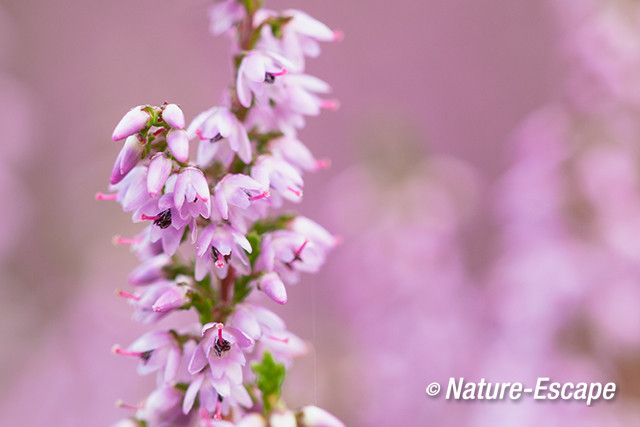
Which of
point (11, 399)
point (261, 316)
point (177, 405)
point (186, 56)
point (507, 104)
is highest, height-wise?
point (507, 104)

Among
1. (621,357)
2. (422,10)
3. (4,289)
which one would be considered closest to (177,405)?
(621,357)

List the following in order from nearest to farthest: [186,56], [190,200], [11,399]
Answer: [190,200], [11,399], [186,56]

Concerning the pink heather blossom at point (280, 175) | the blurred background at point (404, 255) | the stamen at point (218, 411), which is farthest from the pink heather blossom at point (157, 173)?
the blurred background at point (404, 255)

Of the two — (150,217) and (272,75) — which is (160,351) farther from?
(272,75)

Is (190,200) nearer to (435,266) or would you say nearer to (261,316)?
(261,316)

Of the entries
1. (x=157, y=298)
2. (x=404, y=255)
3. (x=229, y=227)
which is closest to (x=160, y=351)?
(x=157, y=298)
